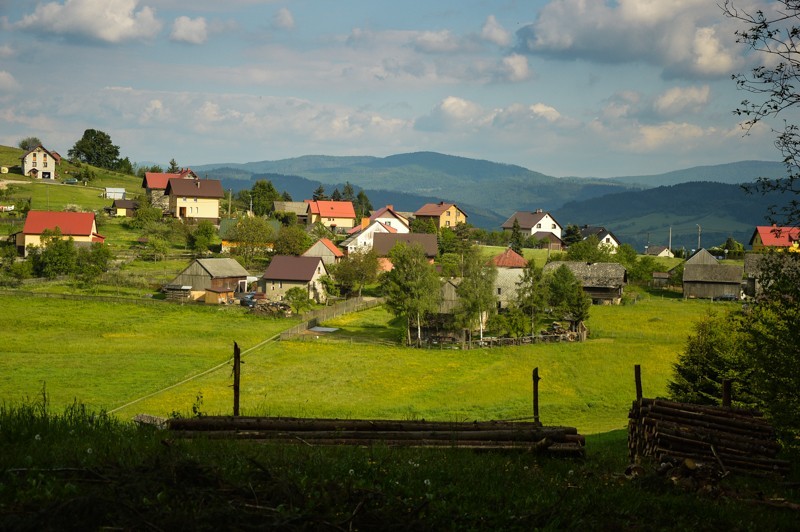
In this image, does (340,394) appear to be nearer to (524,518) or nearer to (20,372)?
(20,372)

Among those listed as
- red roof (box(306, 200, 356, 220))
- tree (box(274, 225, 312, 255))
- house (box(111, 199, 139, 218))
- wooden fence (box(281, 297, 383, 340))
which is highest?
red roof (box(306, 200, 356, 220))

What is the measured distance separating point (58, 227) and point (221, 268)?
21496mm

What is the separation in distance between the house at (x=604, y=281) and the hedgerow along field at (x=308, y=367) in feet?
35.6

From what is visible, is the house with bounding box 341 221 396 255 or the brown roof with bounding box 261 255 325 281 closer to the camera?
the brown roof with bounding box 261 255 325 281

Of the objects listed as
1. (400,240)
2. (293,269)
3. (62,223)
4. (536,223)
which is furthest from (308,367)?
(536,223)

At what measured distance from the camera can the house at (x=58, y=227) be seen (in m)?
78.5

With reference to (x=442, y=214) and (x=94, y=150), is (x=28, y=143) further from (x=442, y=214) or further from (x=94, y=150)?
(x=442, y=214)

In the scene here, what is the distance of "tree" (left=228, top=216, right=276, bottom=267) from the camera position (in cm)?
8669

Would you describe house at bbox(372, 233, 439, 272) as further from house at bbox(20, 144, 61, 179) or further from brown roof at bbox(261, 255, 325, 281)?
house at bbox(20, 144, 61, 179)

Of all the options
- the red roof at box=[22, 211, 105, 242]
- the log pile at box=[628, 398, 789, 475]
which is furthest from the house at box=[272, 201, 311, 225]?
the log pile at box=[628, 398, 789, 475]

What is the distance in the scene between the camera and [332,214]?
13188 cm

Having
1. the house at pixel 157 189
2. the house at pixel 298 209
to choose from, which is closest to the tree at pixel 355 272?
the house at pixel 157 189

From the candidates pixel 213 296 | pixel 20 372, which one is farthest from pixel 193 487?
pixel 213 296

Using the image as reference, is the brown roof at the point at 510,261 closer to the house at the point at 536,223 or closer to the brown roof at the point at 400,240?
the brown roof at the point at 400,240
